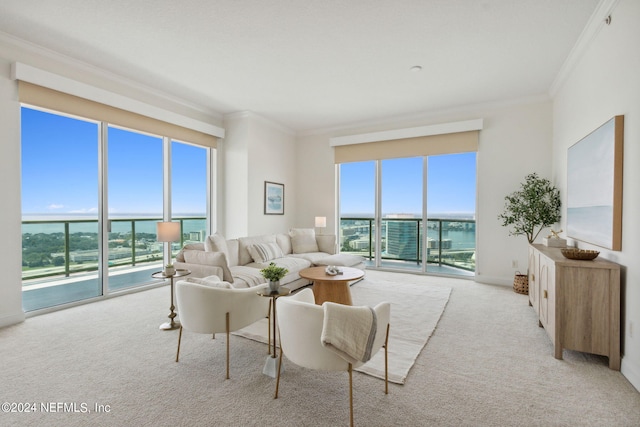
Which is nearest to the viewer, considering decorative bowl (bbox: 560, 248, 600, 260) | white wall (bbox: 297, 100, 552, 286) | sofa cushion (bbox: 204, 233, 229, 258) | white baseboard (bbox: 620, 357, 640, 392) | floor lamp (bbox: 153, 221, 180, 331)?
white baseboard (bbox: 620, 357, 640, 392)

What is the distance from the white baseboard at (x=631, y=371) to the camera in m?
1.98

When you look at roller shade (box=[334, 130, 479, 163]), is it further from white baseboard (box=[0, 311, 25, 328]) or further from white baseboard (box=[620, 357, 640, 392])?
white baseboard (box=[0, 311, 25, 328])

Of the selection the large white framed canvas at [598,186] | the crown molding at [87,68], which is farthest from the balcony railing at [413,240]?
the crown molding at [87,68]

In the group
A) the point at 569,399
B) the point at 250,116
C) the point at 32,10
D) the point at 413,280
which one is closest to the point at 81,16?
the point at 32,10

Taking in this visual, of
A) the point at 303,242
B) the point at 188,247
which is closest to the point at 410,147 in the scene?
the point at 303,242

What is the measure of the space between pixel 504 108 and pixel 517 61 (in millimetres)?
1436

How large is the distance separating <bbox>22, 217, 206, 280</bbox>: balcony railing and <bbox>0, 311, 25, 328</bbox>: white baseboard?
0.94m

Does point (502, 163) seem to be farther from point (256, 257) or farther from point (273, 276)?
point (273, 276)

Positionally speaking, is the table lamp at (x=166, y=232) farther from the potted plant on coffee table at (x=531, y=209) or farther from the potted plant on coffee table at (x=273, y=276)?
the potted plant on coffee table at (x=531, y=209)

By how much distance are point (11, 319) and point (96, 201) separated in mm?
1542

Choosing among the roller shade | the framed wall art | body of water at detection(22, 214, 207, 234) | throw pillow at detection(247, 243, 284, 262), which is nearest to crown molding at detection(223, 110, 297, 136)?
the framed wall art

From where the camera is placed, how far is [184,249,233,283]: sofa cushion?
10.7 ft

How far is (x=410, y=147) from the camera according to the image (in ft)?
18.2

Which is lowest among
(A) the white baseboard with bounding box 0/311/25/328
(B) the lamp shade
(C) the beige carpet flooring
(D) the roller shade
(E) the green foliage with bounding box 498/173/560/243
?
(C) the beige carpet flooring
